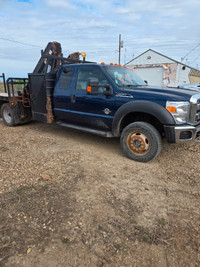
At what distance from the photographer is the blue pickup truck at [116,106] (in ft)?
11.4

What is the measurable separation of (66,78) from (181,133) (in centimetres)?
306

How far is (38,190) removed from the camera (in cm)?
283

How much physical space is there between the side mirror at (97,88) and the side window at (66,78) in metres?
0.84

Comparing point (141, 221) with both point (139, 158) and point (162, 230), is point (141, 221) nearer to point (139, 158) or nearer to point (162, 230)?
point (162, 230)

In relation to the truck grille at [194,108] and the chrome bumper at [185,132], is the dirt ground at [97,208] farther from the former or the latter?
the truck grille at [194,108]

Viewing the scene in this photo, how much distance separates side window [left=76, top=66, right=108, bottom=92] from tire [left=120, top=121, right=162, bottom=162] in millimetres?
1127

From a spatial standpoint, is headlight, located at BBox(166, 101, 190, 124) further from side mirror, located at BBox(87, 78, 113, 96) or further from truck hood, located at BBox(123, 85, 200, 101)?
side mirror, located at BBox(87, 78, 113, 96)

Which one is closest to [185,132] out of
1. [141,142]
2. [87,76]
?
[141,142]

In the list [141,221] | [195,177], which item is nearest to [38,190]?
[141,221]

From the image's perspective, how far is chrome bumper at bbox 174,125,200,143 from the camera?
3428 mm

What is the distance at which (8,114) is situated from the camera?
6.59 meters

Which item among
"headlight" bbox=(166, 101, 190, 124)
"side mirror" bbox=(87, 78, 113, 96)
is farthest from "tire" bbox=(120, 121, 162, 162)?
"side mirror" bbox=(87, 78, 113, 96)

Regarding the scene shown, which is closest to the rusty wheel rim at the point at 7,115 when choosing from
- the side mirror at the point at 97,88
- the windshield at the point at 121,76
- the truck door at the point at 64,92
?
the truck door at the point at 64,92

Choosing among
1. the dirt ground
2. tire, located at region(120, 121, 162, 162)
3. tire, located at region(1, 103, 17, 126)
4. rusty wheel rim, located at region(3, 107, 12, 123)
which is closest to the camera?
the dirt ground
